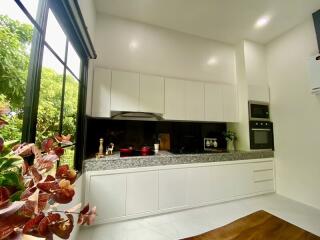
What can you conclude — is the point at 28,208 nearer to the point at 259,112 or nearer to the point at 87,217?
the point at 87,217

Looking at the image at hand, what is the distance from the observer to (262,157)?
3.03 metres

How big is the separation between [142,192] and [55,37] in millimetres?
1985

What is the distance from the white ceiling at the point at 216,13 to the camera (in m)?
2.41

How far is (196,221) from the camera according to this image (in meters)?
2.19

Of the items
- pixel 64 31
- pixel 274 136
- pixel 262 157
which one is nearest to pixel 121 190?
pixel 64 31

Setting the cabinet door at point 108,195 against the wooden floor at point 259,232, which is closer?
the wooden floor at point 259,232

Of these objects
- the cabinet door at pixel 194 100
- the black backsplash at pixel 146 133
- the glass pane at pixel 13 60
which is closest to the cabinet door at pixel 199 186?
the black backsplash at pixel 146 133

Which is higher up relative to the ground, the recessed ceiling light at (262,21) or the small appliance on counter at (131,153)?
the recessed ceiling light at (262,21)

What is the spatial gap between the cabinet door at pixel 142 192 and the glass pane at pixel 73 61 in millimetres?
1453

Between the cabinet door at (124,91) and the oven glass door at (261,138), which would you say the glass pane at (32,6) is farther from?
the oven glass door at (261,138)

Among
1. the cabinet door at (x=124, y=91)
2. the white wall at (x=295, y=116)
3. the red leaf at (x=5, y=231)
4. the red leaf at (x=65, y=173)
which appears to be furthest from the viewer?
the white wall at (x=295, y=116)

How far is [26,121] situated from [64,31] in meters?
1.02

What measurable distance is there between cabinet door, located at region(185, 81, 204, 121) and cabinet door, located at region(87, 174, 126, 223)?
1.52 metres

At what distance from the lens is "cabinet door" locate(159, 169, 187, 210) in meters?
2.34
